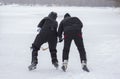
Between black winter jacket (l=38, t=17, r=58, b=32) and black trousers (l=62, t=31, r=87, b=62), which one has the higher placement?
black winter jacket (l=38, t=17, r=58, b=32)

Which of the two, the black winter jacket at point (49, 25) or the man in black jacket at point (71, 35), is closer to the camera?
the man in black jacket at point (71, 35)

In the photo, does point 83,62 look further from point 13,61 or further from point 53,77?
point 13,61

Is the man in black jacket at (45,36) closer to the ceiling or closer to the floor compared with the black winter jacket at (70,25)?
closer to the floor

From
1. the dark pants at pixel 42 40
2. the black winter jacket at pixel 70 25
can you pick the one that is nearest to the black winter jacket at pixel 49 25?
the dark pants at pixel 42 40

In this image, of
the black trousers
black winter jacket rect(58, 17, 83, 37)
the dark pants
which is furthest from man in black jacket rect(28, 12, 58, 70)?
the black trousers

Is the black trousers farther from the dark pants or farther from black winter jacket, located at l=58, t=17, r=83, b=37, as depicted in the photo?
the dark pants

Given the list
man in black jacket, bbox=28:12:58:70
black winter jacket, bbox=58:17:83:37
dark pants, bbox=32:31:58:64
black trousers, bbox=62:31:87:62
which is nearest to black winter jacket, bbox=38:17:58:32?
man in black jacket, bbox=28:12:58:70

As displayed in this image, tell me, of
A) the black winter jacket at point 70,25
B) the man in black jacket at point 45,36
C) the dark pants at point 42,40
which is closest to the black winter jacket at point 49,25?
the man in black jacket at point 45,36

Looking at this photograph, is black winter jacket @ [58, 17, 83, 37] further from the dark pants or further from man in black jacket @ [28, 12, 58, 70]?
the dark pants

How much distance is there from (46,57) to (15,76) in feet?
14.0

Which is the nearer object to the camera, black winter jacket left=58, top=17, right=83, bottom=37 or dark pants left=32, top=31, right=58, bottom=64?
black winter jacket left=58, top=17, right=83, bottom=37

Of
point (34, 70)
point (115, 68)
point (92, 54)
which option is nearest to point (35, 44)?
point (34, 70)

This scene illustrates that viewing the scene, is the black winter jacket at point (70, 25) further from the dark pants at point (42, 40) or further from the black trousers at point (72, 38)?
the dark pants at point (42, 40)

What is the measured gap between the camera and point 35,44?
11.8 m
